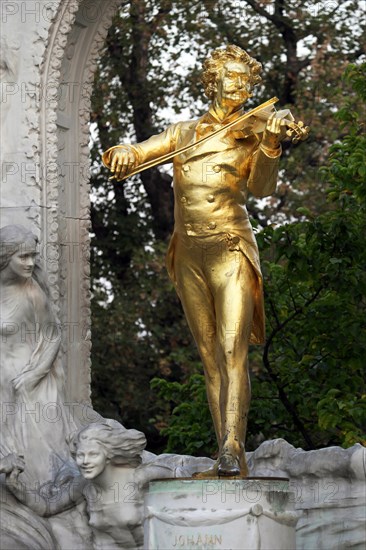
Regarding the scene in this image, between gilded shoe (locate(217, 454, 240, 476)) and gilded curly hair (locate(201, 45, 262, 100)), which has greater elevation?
gilded curly hair (locate(201, 45, 262, 100))

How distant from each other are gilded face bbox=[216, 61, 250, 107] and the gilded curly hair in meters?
0.03

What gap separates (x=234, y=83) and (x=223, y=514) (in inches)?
102

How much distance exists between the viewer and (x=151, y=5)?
2058cm

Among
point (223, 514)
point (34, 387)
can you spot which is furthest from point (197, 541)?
point (34, 387)

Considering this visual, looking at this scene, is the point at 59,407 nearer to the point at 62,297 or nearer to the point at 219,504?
the point at 62,297

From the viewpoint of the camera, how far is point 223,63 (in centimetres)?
1126

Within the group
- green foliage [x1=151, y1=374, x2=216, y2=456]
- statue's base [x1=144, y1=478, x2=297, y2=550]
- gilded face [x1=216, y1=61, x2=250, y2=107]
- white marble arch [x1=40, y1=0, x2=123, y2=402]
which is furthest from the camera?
green foliage [x1=151, y1=374, x2=216, y2=456]

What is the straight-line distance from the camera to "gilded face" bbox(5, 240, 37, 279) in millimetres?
12031

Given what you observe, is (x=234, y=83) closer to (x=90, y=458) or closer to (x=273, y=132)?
(x=273, y=132)

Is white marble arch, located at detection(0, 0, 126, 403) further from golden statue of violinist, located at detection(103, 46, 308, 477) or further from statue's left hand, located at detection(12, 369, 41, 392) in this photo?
golden statue of violinist, located at detection(103, 46, 308, 477)

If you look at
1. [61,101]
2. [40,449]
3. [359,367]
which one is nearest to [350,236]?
[359,367]

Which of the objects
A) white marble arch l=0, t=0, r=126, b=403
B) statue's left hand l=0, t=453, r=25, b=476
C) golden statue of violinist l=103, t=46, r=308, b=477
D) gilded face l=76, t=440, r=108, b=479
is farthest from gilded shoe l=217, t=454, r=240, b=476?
white marble arch l=0, t=0, r=126, b=403

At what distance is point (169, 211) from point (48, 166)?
770 cm

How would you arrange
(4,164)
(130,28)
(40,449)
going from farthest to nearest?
(130,28) → (4,164) → (40,449)
